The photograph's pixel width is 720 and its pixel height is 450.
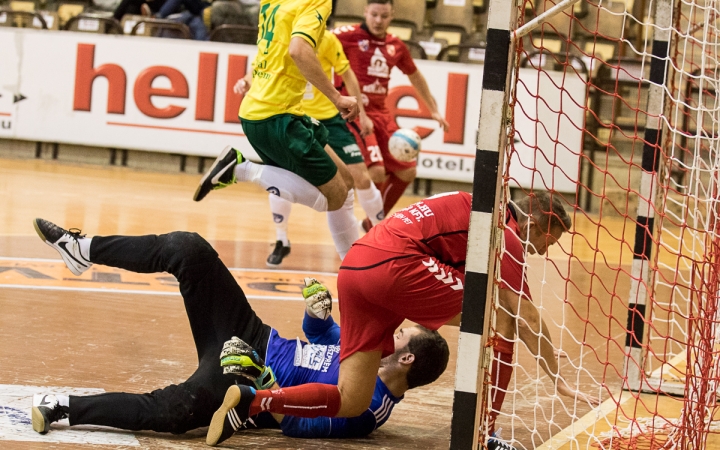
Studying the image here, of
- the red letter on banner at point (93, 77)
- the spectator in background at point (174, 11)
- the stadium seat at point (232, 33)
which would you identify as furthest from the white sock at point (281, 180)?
the spectator in background at point (174, 11)

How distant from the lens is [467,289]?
346 cm

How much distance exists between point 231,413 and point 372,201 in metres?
4.65

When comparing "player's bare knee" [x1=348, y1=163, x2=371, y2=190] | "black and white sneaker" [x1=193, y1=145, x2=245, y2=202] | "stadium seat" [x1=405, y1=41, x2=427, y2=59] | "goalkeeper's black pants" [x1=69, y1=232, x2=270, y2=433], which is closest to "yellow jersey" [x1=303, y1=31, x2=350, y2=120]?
"player's bare knee" [x1=348, y1=163, x2=371, y2=190]

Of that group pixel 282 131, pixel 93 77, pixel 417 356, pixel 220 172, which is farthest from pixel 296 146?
pixel 93 77

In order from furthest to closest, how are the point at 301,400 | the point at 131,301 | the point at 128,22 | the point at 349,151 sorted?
the point at 128,22 → the point at 349,151 → the point at 131,301 → the point at 301,400

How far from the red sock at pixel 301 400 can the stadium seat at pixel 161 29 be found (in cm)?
1012

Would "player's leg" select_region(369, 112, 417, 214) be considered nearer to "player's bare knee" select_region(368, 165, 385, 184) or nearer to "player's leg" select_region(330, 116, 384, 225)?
"player's bare knee" select_region(368, 165, 385, 184)

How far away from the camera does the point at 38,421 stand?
12.4 ft

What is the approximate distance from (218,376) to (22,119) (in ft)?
34.3

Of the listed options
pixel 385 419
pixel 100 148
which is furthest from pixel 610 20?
pixel 385 419

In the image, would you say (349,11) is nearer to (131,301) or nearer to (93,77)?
(93,77)

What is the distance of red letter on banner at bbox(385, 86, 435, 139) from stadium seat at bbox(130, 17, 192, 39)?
113 inches

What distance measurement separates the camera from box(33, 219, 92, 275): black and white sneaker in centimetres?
462

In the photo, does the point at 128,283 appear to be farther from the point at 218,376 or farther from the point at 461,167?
the point at 461,167
